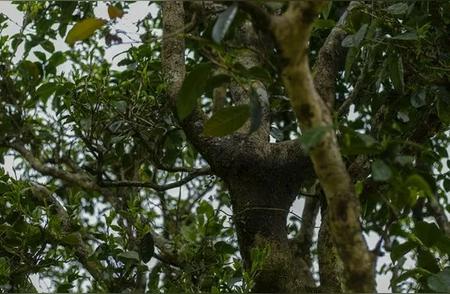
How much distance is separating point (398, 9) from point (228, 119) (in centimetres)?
51

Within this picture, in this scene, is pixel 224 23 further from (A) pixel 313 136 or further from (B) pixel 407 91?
(B) pixel 407 91

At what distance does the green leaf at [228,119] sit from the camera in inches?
38.3

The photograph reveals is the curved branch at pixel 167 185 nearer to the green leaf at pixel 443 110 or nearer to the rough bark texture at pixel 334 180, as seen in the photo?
the green leaf at pixel 443 110

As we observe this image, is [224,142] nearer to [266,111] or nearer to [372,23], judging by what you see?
[266,111]

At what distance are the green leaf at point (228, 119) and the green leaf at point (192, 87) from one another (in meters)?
0.04

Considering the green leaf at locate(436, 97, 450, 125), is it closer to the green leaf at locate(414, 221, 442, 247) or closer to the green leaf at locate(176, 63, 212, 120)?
the green leaf at locate(414, 221, 442, 247)

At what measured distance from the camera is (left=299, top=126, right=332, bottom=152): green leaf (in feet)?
2.37

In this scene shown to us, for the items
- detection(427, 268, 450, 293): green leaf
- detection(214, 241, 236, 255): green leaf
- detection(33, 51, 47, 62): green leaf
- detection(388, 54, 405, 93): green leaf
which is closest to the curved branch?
detection(214, 241, 236, 255): green leaf

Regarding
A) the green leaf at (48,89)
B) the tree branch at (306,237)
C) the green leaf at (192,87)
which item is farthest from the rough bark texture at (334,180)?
the tree branch at (306,237)

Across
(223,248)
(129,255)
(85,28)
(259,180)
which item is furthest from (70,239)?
(85,28)

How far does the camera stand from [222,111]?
982mm

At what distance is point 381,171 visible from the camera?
2.61 feet

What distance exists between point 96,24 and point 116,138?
613mm

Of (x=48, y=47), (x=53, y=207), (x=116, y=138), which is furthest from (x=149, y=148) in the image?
(x=48, y=47)
